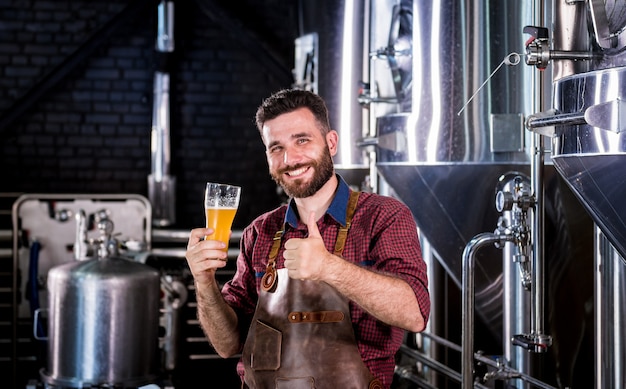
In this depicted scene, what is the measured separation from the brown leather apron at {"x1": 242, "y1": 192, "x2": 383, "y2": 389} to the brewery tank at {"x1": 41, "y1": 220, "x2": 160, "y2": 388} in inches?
92.0

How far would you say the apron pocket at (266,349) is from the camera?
2074 mm

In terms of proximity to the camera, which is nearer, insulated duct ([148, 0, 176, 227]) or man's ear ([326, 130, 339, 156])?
man's ear ([326, 130, 339, 156])

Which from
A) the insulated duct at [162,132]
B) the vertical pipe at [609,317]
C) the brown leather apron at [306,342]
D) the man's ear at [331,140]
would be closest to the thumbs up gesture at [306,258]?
the brown leather apron at [306,342]

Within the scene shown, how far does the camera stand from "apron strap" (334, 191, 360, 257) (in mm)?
2084

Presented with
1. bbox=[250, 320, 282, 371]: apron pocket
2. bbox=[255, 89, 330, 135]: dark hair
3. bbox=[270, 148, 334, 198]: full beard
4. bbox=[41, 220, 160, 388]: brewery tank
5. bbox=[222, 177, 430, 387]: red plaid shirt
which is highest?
bbox=[255, 89, 330, 135]: dark hair

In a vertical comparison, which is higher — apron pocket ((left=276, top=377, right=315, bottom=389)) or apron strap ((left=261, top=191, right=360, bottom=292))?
apron strap ((left=261, top=191, right=360, bottom=292))

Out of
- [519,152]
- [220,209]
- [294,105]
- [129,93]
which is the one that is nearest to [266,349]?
[220,209]

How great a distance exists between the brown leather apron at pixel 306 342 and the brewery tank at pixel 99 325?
234 cm

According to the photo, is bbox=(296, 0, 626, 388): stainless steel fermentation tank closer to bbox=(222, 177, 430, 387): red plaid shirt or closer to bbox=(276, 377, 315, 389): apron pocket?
bbox=(222, 177, 430, 387): red plaid shirt

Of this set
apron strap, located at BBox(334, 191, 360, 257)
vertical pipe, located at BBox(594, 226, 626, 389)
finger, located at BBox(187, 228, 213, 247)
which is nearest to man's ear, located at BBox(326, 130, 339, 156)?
apron strap, located at BBox(334, 191, 360, 257)

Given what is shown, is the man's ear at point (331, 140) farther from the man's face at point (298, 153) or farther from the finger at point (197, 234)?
the finger at point (197, 234)

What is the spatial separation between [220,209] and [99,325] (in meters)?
2.55

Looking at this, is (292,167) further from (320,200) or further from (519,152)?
(519,152)

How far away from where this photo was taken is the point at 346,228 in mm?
2111
